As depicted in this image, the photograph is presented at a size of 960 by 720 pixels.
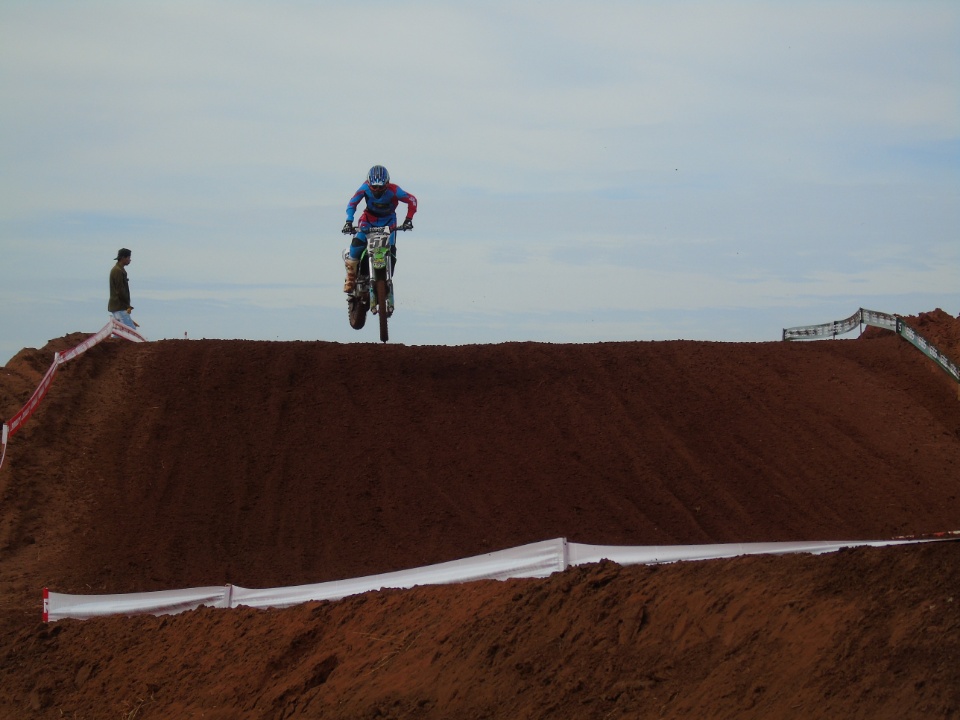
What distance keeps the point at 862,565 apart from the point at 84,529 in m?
8.60

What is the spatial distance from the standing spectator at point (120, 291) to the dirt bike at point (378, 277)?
3.38m

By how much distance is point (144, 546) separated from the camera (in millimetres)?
11305

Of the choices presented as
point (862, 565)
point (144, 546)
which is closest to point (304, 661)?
point (862, 565)

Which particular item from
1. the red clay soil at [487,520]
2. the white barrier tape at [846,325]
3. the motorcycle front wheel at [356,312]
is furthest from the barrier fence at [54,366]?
the white barrier tape at [846,325]

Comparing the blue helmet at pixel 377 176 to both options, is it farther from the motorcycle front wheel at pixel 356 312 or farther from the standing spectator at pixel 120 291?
the standing spectator at pixel 120 291

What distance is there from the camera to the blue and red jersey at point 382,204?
52.6ft

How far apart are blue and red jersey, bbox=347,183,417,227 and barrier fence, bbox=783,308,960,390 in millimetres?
8419

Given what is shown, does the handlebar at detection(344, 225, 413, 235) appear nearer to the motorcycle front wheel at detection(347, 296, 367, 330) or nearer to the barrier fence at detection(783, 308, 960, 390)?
the motorcycle front wheel at detection(347, 296, 367, 330)

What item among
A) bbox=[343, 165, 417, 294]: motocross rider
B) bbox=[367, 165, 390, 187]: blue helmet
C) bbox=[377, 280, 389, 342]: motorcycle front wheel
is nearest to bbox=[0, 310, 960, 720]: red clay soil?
bbox=[377, 280, 389, 342]: motorcycle front wheel

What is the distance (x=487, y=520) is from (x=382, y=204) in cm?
583

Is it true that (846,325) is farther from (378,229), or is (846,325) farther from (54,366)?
(54,366)

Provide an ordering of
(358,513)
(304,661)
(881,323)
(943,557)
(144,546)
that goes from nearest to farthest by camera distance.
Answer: (943,557) < (304,661) < (144,546) < (358,513) < (881,323)

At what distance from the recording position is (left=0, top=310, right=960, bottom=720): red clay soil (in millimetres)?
5844

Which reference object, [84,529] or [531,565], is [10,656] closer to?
[84,529]
